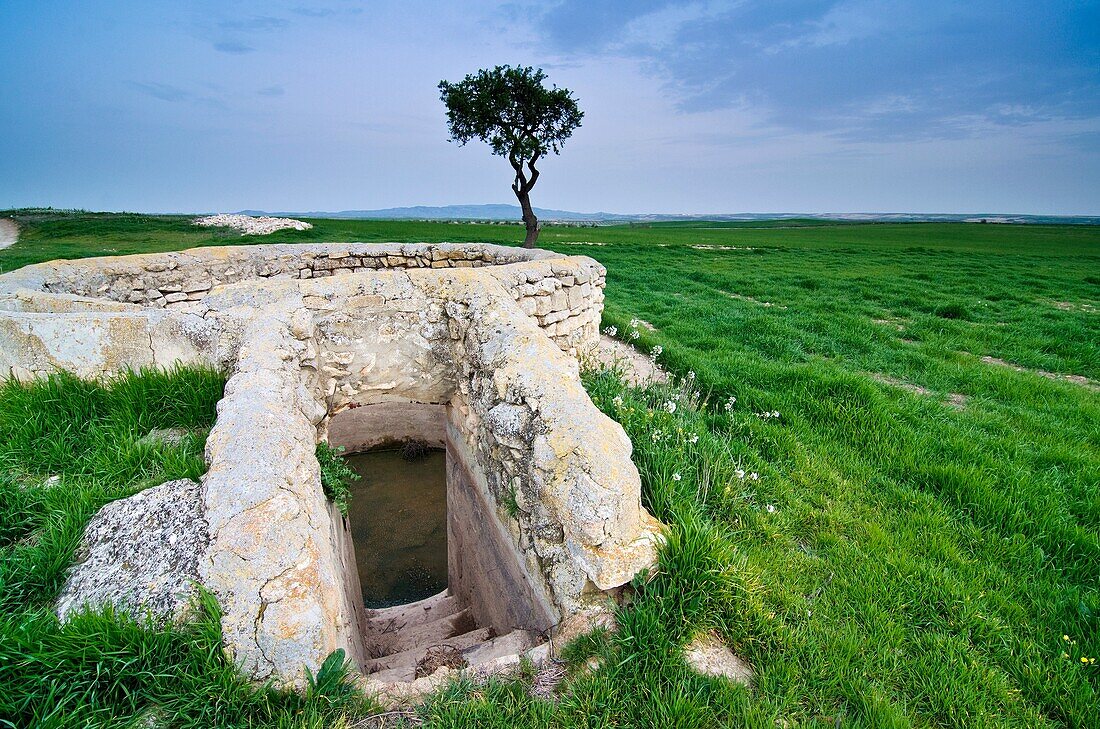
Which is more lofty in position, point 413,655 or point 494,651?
point 494,651

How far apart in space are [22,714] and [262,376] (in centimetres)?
207

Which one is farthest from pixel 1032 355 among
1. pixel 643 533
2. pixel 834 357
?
pixel 643 533

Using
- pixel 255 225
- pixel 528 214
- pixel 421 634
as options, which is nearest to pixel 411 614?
pixel 421 634

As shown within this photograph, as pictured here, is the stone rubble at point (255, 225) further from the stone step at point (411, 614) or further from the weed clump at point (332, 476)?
the weed clump at point (332, 476)

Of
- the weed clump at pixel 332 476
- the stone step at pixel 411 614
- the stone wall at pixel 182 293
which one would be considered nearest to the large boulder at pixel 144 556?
the weed clump at pixel 332 476

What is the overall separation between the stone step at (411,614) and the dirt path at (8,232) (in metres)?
28.7

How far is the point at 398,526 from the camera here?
9227mm

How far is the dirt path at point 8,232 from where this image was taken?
24.3 meters

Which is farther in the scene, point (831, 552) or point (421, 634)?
point (421, 634)

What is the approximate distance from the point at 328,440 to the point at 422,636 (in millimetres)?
2729

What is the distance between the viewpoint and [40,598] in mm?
2324

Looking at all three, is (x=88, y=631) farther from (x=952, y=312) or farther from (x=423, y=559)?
(x=952, y=312)

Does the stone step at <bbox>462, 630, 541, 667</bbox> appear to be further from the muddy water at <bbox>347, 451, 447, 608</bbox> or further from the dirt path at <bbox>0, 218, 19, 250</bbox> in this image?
the dirt path at <bbox>0, 218, 19, 250</bbox>

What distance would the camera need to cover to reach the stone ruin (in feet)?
7.71
